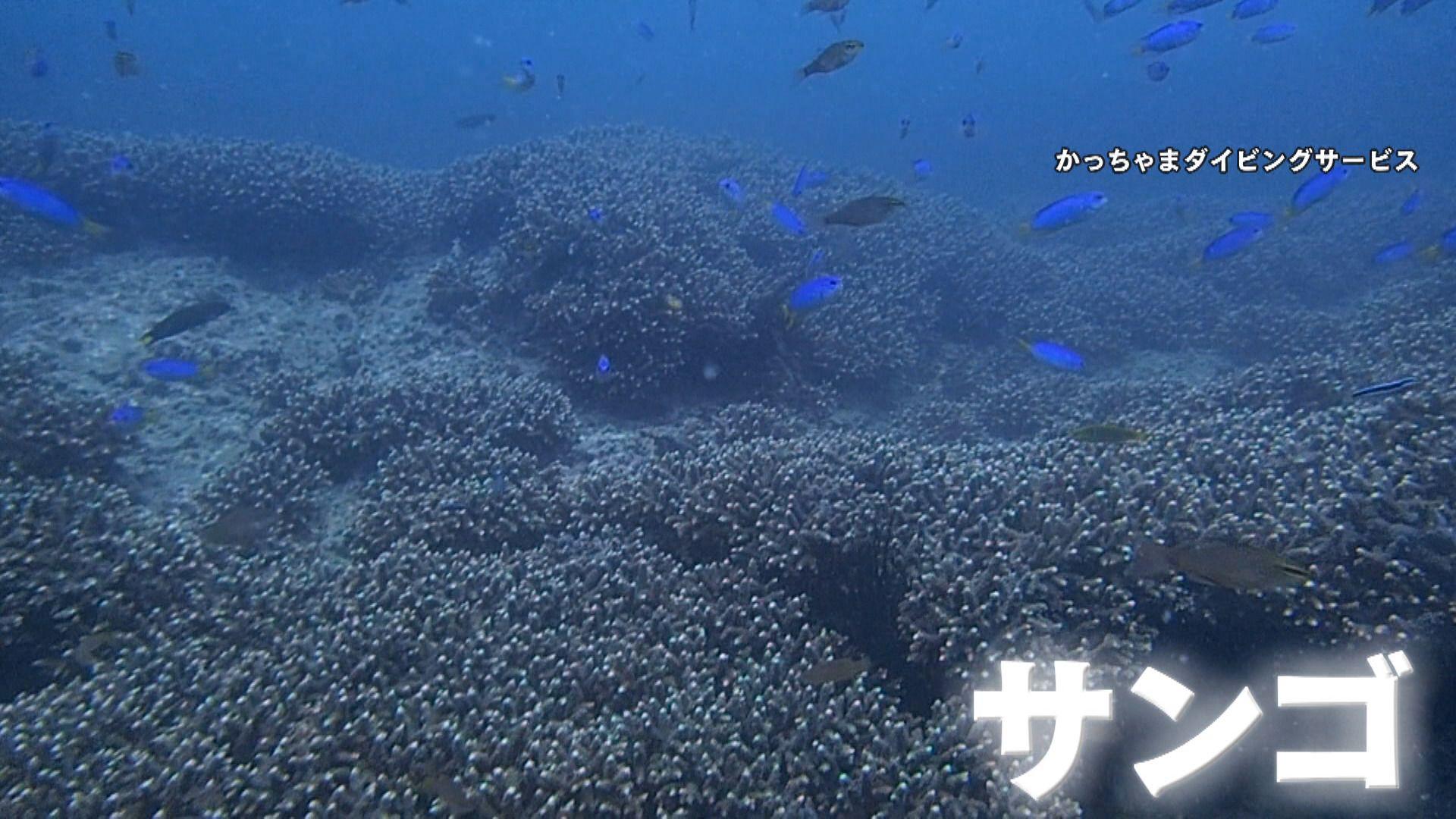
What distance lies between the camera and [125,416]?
6707 mm

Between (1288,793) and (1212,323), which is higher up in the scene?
(1212,323)

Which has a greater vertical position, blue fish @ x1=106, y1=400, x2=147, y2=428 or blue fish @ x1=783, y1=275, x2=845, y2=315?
blue fish @ x1=783, y1=275, x2=845, y2=315

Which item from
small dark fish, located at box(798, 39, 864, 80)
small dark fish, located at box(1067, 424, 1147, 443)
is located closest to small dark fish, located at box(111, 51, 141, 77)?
small dark fish, located at box(798, 39, 864, 80)

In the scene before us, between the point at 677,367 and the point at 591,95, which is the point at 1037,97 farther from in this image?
the point at 677,367

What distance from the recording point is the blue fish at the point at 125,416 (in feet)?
22.0

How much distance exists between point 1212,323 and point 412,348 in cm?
1197

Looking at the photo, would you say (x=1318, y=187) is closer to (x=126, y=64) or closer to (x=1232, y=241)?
(x=1232, y=241)

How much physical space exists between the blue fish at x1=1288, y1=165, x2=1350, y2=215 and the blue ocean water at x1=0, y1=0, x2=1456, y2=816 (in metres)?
0.07

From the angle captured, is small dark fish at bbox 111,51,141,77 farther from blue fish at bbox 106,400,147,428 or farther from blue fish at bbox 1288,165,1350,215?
blue fish at bbox 1288,165,1350,215

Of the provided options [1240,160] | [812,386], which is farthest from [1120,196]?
[812,386]

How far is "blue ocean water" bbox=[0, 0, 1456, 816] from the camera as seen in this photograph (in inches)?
155

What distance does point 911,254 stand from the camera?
12195 millimetres

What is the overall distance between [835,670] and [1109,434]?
241cm

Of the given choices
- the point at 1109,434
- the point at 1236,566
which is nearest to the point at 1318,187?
the point at 1109,434
